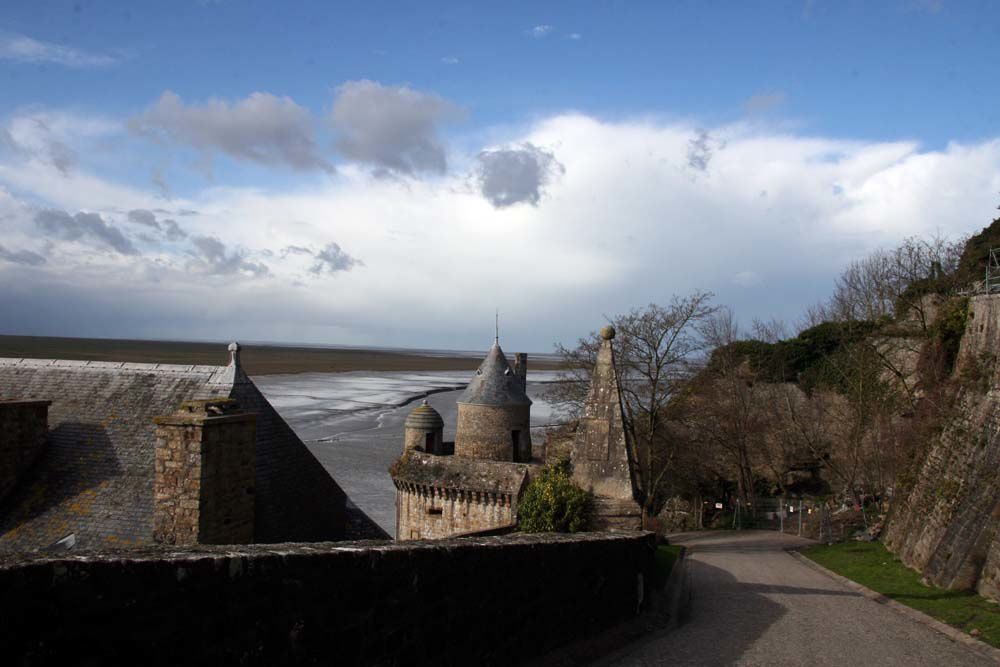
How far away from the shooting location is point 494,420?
24969 mm

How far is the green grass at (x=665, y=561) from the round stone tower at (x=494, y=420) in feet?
23.4

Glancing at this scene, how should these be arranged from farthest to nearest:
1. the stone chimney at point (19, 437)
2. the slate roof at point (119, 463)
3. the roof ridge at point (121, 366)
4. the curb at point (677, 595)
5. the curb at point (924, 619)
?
the roof ridge at point (121, 366) → the stone chimney at point (19, 437) → the slate roof at point (119, 463) → the curb at point (677, 595) → the curb at point (924, 619)

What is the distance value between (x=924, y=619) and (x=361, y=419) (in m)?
53.0

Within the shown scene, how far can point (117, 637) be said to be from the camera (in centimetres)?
316

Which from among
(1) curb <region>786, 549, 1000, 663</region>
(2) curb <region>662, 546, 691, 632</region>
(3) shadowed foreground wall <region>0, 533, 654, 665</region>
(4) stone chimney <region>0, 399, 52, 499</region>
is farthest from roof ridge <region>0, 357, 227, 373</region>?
(1) curb <region>786, 549, 1000, 663</region>

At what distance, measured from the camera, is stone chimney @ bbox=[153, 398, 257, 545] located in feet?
29.3

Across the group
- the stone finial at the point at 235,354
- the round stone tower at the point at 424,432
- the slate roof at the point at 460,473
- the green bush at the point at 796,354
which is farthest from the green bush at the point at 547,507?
the green bush at the point at 796,354

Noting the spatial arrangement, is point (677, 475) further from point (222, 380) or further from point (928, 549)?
point (222, 380)

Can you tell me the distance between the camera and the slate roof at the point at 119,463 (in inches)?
409

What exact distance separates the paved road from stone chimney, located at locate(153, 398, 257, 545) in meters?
5.30

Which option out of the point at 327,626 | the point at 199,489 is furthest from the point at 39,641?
the point at 199,489

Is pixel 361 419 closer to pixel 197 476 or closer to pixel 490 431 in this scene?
pixel 490 431

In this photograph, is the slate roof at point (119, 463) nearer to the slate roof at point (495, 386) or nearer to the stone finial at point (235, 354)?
the stone finial at point (235, 354)

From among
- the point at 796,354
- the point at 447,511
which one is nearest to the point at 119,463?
the point at 447,511
